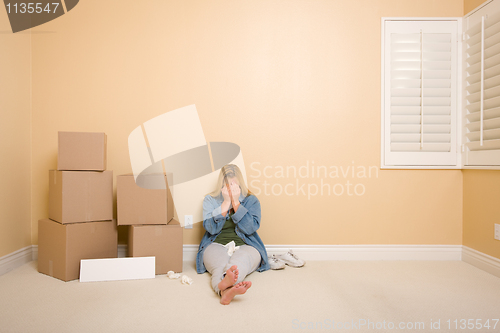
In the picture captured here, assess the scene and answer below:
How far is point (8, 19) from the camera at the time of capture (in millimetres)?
2197

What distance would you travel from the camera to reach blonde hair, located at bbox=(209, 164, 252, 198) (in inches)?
87.1

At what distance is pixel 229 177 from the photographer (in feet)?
7.20

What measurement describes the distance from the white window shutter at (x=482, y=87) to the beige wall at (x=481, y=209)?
11cm

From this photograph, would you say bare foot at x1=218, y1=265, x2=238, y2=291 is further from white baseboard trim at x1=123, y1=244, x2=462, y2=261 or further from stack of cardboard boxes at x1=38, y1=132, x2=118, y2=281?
stack of cardboard boxes at x1=38, y1=132, x2=118, y2=281

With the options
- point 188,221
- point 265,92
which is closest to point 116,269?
point 188,221

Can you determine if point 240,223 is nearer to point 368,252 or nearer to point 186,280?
point 186,280

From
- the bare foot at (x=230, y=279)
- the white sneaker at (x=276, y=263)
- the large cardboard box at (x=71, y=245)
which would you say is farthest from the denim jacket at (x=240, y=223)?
the large cardboard box at (x=71, y=245)

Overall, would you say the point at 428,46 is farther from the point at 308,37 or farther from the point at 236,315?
the point at 236,315

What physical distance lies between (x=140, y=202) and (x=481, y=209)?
2.56m

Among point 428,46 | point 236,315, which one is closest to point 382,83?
point 428,46

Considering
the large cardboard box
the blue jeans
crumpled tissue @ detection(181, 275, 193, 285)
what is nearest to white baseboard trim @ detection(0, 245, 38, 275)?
the large cardboard box

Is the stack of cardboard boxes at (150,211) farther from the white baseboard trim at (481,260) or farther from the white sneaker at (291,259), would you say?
the white baseboard trim at (481,260)

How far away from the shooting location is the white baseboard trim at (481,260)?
206cm

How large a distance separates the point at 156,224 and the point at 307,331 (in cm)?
122
